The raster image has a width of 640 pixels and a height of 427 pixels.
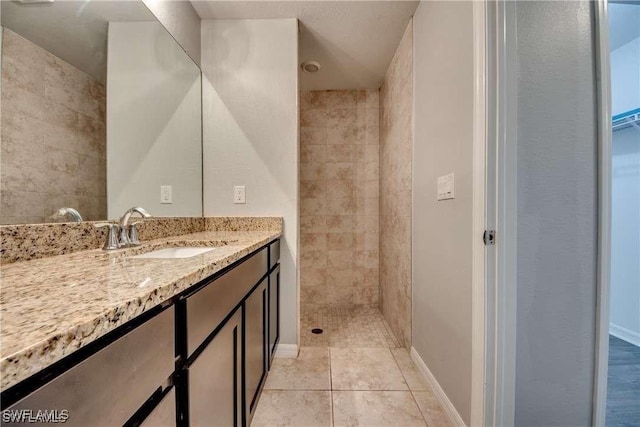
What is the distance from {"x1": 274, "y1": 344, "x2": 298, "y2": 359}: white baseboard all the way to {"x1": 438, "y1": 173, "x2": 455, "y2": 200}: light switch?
1.38 meters

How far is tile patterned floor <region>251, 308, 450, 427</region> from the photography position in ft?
4.02

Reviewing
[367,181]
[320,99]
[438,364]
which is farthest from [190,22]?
[438,364]

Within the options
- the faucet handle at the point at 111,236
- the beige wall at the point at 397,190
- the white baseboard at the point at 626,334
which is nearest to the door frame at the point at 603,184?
the beige wall at the point at 397,190

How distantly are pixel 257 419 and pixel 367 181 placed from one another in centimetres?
222

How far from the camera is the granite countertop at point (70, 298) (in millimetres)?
286

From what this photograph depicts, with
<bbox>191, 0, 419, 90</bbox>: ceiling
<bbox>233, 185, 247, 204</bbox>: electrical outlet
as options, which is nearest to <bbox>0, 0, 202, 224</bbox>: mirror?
<bbox>233, 185, 247, 204</bbox>: electrical outlet

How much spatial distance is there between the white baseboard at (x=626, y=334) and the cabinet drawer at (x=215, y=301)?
101 inches

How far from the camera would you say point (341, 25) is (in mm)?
1783

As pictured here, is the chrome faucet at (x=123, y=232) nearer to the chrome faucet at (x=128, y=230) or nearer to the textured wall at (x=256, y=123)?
the chrome faucet at (x=128, y=230)

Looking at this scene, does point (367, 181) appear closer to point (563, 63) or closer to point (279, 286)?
point (279, 286)

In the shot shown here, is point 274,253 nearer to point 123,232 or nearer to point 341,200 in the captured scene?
point 123,232

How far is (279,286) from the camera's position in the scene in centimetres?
175

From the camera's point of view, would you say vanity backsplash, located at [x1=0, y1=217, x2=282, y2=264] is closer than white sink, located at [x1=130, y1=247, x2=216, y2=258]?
Yes

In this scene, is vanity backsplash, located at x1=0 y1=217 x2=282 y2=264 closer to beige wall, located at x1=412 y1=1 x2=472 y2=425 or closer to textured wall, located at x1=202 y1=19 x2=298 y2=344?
textured wall, located at x1=202 y1=19 x2=298 y2=344
